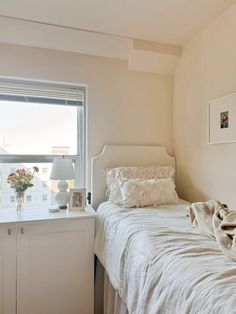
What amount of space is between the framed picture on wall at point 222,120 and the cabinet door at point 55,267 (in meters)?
1.29

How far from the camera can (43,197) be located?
2.44m

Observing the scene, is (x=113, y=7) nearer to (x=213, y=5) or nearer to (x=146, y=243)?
(x=213, y=5)

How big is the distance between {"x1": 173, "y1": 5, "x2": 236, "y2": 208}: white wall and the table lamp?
1.19 meters

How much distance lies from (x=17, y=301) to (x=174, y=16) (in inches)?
102

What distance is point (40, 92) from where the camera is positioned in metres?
2.44

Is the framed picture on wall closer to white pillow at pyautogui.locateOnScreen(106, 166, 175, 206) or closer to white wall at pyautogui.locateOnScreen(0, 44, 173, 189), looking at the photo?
white pillow at pyautogui.locateOnScreen(106, 166, 175, 206)

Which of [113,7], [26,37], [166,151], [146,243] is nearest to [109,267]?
[146,243]

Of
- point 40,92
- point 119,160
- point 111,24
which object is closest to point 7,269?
point 119,160

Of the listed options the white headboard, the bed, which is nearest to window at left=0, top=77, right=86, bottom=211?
the white headboard

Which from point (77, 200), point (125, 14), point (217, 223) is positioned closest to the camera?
point (217, 223)

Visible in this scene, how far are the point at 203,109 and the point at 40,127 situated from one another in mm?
1612

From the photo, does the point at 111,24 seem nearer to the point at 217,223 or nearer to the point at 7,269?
the point at 217,223

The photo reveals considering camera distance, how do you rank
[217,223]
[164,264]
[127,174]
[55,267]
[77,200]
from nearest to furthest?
[164,264] < [217,223] < [55,267] < [77,200] < [127,174]

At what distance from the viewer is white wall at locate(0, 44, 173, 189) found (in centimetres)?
231
